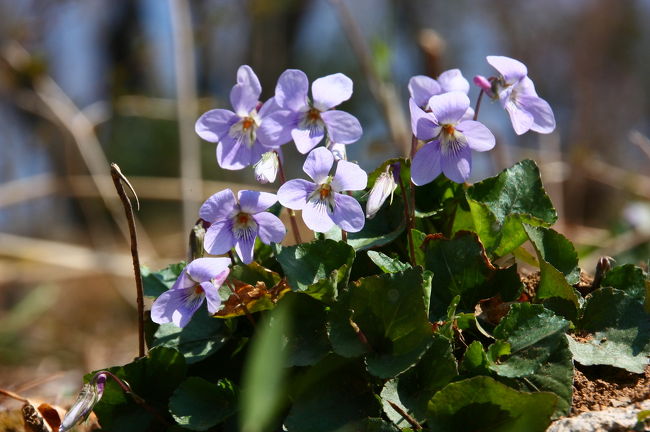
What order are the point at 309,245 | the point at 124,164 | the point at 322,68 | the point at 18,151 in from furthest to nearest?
the point at 322,68 < the point at 124,164 < the point at 18,151 < the point at 309,245

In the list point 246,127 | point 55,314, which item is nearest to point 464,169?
point 246,127

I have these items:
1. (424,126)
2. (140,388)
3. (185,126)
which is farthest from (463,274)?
(185,126)

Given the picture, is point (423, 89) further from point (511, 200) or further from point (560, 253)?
point (560, 253)

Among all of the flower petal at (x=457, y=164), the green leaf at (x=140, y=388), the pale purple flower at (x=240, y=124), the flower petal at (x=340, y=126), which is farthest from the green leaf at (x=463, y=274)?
the green leaf at (x=140, y=388)

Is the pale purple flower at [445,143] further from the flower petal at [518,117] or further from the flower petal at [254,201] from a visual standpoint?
the flower petal at [254,201]

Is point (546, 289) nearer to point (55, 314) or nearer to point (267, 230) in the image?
point (267, 230)
